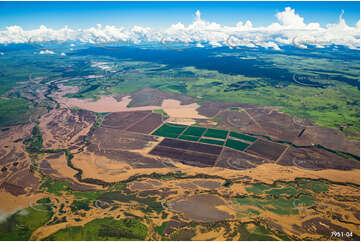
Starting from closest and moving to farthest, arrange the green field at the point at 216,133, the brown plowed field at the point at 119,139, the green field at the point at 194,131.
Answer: the brown plowed field at the point at 119,139, the green field at the point at 216,133, the green field at the point at 194,131

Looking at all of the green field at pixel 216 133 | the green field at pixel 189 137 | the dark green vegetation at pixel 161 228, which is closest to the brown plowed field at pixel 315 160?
the green field at pixel 216 133

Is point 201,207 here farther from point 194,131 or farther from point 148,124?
point 148,124

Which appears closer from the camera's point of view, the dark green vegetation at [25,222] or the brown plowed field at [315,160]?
the dark green vegetation at [25,222]

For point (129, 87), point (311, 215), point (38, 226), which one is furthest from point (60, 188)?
point (129, 87)

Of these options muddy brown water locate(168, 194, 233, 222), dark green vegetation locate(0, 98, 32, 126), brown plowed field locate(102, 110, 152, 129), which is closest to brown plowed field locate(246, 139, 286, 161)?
muddy brown water locate(168, 194, 233, 222)

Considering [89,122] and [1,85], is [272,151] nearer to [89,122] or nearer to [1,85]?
[89,122]

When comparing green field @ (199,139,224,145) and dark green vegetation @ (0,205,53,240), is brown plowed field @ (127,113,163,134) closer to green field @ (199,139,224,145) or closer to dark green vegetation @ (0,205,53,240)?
green field @ (199,139,224,145)

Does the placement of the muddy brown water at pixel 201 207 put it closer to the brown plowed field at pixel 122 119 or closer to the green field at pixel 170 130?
the green field at pixel 170 130
